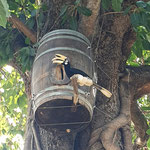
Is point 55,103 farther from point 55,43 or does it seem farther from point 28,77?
point 28,77

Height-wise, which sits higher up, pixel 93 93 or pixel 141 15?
pixel 141 15

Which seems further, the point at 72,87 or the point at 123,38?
the point at 123,38

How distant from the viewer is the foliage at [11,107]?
3958 mm

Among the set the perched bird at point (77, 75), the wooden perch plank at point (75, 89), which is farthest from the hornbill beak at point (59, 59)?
the wooden perch plank at point (75, 89)

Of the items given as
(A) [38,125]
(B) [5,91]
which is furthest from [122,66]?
(B) [5,91]

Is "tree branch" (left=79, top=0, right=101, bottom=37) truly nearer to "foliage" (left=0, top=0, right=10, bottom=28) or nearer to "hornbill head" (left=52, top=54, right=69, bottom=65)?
"hornbill head" (left=52, top=54, right=69, bottom=65)

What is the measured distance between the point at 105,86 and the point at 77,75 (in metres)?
0.75

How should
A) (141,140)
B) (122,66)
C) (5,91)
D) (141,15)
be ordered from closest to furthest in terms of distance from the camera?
(141,15) < (122,66) < (141,140) < (5,91)

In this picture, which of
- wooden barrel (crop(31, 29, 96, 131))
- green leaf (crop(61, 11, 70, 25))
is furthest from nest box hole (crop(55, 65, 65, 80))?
green leaf (crop(61, 11, 70, 25))

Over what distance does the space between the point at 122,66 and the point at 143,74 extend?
0.24 m

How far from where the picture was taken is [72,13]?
2.48 meters

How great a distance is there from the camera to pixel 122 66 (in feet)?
9.27

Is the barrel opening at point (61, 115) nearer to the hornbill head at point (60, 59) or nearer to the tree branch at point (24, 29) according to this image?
the hornbill head at point (60, 59)

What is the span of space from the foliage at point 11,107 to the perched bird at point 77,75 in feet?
5.60
